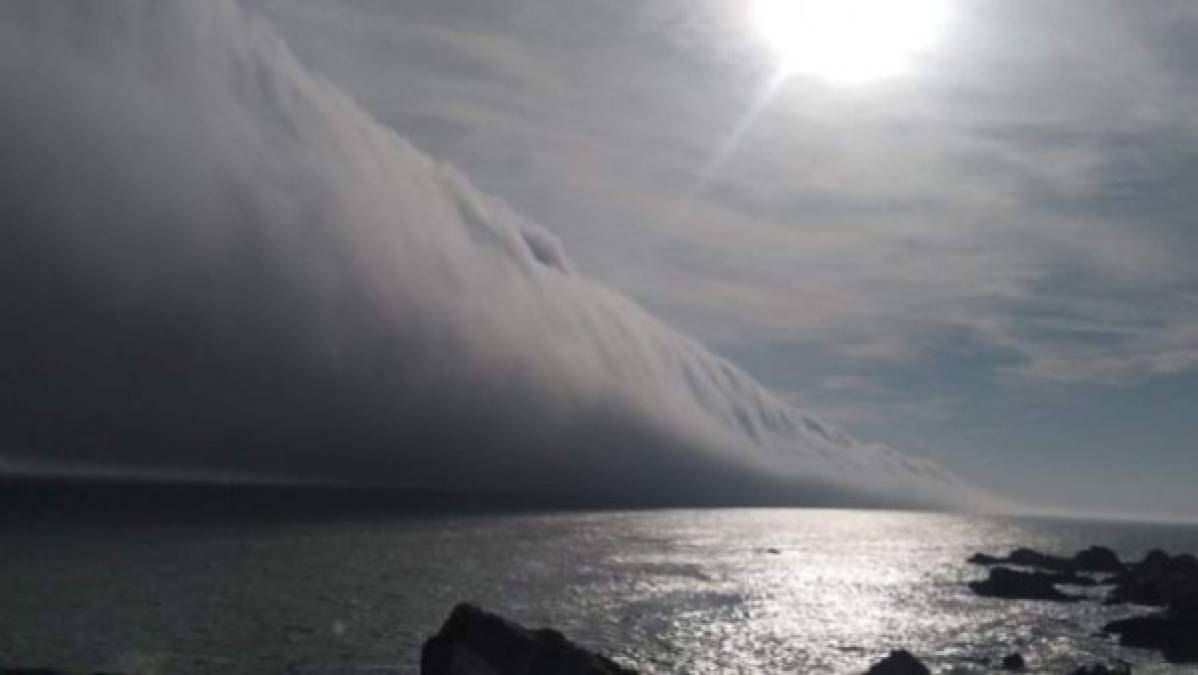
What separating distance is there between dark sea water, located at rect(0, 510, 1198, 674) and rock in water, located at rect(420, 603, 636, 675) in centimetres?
1552

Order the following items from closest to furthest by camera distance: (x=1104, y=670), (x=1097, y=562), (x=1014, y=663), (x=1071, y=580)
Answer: (x=1104, y=670), (x=1014, y=663), (x=1071, y=580), (x=1097, y=562)

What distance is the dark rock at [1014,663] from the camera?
67812 mm

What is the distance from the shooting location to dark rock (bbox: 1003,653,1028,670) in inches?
2670

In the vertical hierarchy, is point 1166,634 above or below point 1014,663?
above

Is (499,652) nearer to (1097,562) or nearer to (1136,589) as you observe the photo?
(1136,589)

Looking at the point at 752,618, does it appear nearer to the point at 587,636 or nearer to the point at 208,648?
the point at 587,636

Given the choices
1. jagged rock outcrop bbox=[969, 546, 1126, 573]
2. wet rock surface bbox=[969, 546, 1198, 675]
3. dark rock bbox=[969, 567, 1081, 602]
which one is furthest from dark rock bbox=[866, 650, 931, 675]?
jagged rock outcrop bbox=[969, 546, 1126, 573]

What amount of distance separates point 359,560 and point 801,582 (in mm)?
62228

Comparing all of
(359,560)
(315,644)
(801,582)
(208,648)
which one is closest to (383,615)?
(315,644)

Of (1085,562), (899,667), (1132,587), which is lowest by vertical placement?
(899,667)

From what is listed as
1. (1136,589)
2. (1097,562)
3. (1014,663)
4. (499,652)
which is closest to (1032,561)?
(1097,562)

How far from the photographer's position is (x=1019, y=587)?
120 meters

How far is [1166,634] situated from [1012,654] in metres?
18.3

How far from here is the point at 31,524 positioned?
13925 centimetres
